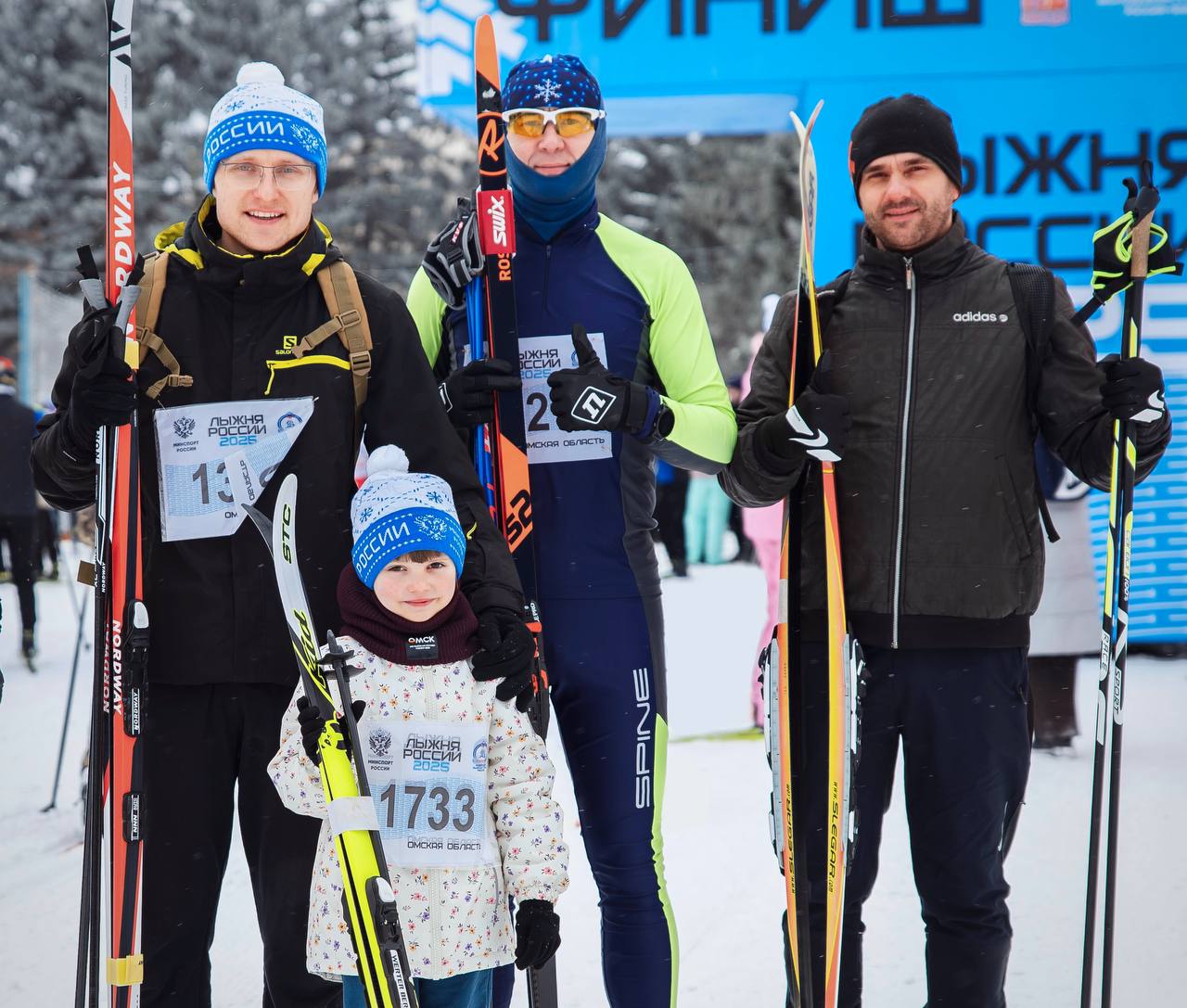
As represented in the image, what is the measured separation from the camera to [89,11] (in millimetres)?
22953

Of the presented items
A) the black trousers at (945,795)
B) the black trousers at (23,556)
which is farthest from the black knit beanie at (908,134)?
the black trousers at (23,556)

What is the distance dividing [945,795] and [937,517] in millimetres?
539

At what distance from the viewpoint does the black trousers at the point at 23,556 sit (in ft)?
27.5

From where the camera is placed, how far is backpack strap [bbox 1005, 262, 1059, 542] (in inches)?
97.1

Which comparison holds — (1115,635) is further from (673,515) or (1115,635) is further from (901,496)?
(673,515)

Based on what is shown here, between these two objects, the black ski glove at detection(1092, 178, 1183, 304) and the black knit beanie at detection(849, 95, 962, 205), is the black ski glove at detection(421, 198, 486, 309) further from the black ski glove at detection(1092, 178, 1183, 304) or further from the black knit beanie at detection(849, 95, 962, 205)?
the black ski glove at detection(1092, 178, 1183, 304)

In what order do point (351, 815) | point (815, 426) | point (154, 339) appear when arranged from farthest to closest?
1. point (815, 426)
2. point (154, 339)
3. point (351, 815)

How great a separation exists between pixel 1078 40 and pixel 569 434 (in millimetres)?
5223

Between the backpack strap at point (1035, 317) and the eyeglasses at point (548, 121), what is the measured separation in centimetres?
91

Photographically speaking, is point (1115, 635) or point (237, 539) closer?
point (237, 539)

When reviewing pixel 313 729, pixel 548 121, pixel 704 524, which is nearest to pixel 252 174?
pixel 548 121

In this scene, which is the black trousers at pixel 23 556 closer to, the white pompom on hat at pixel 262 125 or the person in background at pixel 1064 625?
the person in background at pixel 1064 625

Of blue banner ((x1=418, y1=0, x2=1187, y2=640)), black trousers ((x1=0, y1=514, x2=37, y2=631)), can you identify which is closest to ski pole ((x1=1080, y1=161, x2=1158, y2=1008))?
blue banner ((x1=418, y1=0, x2=1187, y2=640))

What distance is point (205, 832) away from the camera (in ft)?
7.32
